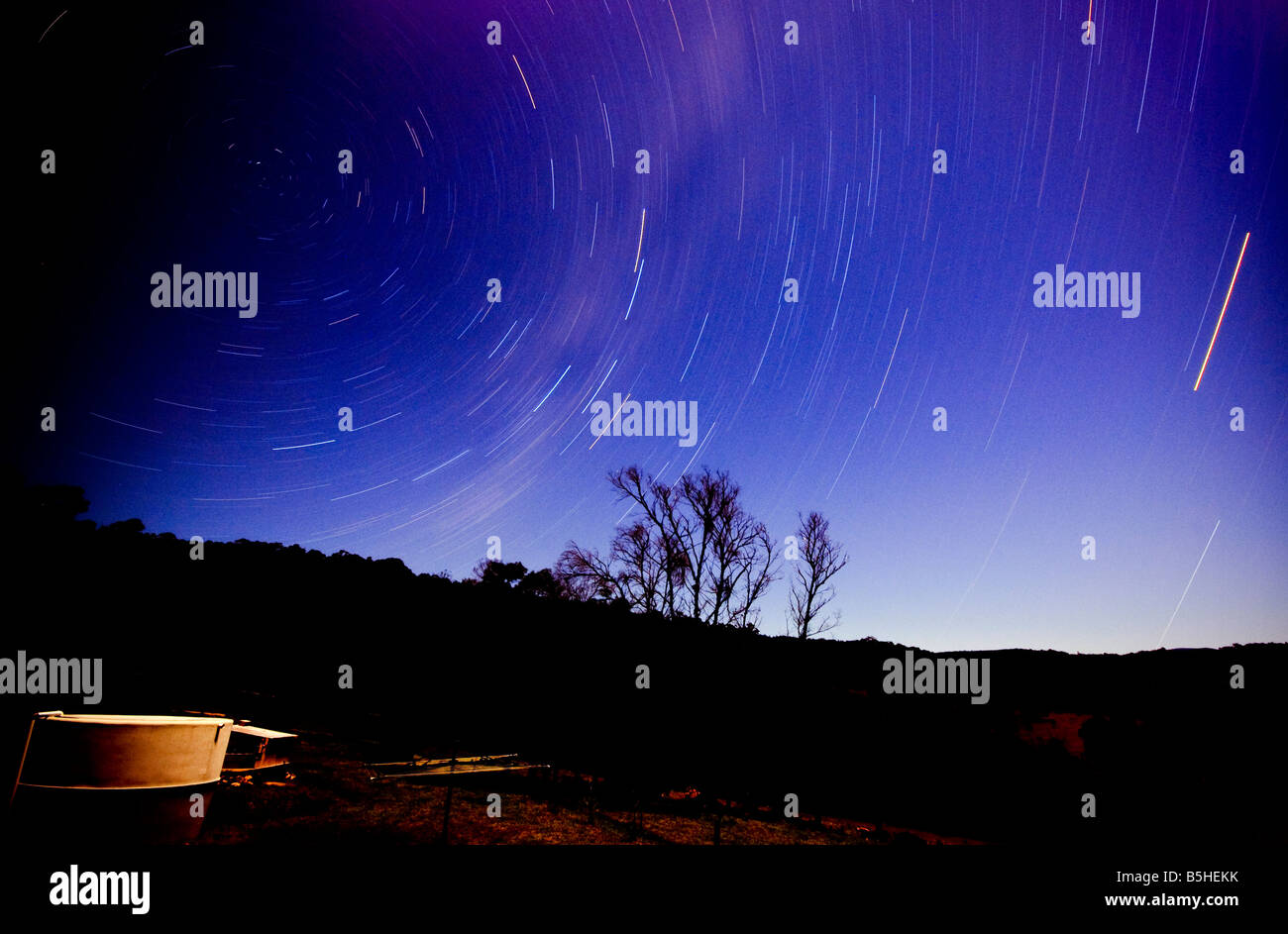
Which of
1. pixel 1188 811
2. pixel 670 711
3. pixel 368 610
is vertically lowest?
pixel 1188 811

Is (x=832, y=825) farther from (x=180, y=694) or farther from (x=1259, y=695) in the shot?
(x=180, y=694)

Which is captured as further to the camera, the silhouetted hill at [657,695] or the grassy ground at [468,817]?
the silhouetted hill at [657,695]

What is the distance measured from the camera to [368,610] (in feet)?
91.9

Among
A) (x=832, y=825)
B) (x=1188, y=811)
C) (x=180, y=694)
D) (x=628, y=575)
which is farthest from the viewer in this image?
(x=628, y=575)

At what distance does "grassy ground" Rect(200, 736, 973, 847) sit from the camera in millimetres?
9797

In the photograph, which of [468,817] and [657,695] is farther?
[657,695]

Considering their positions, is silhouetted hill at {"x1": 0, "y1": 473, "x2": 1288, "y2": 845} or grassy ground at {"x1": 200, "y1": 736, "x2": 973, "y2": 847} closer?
grassy ground at {"x1": 200, "y1": 736, "x2": 973, "y2": 847}

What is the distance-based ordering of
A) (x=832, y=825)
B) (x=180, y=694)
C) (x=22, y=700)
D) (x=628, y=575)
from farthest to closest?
(x=628, y=575), (x=180, y=694), (x=832, y=825), (x=22, y=700)

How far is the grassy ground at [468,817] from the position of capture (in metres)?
9.80

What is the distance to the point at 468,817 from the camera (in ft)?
36.3

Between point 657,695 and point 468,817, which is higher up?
point 468,817
